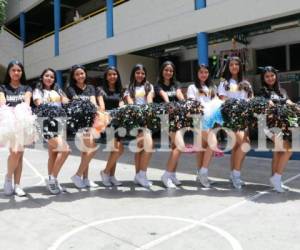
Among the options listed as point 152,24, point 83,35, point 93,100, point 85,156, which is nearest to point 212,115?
point 93,100

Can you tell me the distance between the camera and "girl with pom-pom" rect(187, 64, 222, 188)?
5848 mm

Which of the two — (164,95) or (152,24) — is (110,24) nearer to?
(152,24)

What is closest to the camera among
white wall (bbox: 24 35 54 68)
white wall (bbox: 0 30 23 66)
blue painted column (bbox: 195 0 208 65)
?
blue painted column (bbox: 195 0 208 65)

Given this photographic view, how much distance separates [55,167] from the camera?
5.84 m

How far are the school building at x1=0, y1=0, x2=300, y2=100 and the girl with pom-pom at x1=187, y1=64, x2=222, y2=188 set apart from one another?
4.19 metres

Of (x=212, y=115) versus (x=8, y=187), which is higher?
(x=212, y=115)

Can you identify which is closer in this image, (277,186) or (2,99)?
(2,99)

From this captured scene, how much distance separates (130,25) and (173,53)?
9.29 ft

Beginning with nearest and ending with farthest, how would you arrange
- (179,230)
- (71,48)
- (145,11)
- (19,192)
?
(179,230), (19,192), (145,11), (71,48)

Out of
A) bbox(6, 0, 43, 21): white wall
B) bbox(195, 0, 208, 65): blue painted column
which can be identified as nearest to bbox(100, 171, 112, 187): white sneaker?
bbox(195, 0, 208, 65): blue painted column

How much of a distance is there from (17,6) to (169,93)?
17517 mm

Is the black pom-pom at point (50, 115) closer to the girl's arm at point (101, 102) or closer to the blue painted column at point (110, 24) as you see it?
the girl's arm at point (101, 102)

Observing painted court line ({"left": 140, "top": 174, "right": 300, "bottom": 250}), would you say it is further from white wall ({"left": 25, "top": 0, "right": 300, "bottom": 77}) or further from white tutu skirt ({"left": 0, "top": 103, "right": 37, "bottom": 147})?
white wall ({"left": 25, "top": 0, "right": 300, "bottom": 77})

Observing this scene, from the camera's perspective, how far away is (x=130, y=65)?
1566 cm
